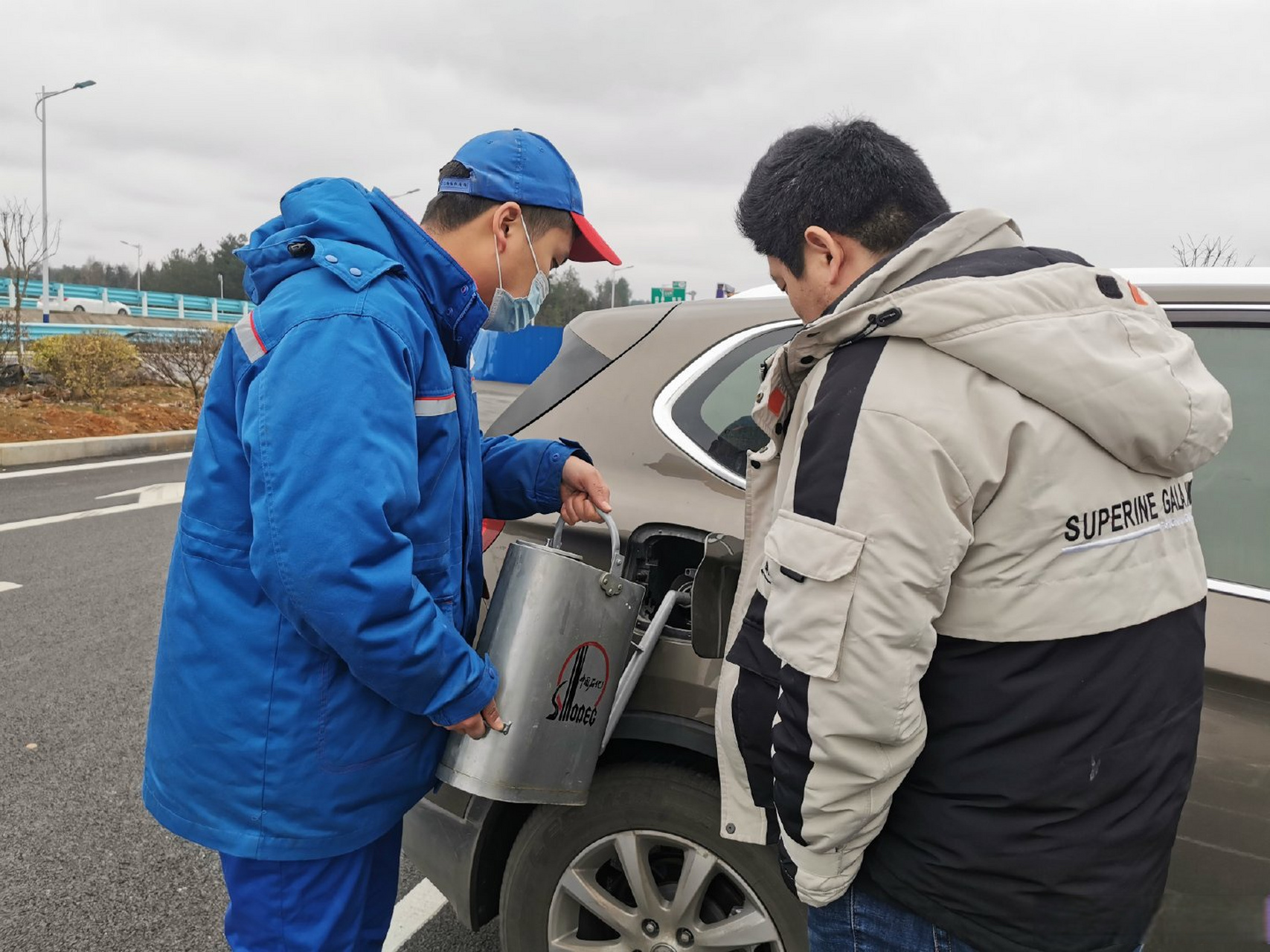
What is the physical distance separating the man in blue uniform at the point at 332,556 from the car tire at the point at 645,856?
354 mm

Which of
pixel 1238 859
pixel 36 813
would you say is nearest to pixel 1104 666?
pixel 1238 859

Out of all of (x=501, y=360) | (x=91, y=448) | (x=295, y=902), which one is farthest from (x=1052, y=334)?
(x=91, y=448)

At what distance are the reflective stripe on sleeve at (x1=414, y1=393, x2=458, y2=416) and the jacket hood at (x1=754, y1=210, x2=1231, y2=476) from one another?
25.0 inches

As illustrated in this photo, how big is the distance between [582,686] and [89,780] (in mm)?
2474

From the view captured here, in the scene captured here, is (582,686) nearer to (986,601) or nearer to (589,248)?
(986,601)

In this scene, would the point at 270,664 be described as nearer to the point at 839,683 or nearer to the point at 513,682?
the point at 513,682

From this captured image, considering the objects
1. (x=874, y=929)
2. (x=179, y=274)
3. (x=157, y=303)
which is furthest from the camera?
(x=179, y=274)

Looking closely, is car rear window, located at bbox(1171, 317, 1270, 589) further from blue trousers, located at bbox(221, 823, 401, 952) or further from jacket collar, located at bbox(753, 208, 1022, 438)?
blue trousers, located at bbox(221, 823, 401, 952)

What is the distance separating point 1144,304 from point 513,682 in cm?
119

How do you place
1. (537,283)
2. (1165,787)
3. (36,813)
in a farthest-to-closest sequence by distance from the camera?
(36,813) < (537,283) < (1165,787)

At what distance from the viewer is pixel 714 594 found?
68.3 inches

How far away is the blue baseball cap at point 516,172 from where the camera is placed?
5.65 ft

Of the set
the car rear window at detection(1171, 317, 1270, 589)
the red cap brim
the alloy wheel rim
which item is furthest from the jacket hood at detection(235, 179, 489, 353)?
the car rear window at detection(1171, 317, 1270, 589)

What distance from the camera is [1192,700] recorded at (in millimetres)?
1230
